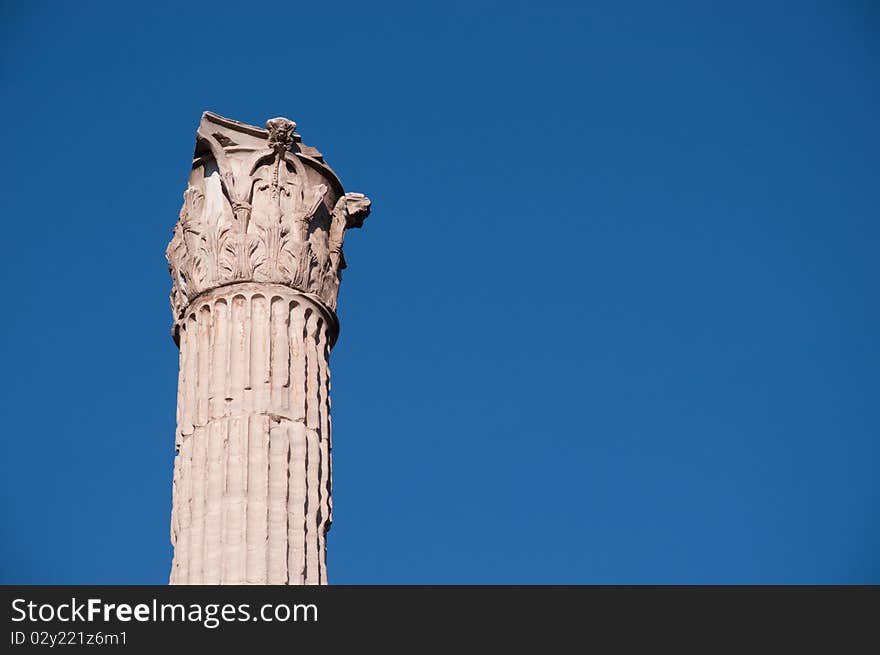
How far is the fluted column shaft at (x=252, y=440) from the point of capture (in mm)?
27922

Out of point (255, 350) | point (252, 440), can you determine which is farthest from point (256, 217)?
point (252, 440)

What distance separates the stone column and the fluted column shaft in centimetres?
2

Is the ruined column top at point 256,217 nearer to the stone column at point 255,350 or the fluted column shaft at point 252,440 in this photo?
the stone column at point 255,350

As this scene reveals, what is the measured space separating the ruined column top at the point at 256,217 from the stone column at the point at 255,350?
0.07 feet

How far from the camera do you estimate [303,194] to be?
31.1m

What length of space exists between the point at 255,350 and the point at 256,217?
7.60ft

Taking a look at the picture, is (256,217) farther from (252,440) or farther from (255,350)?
(252,440)

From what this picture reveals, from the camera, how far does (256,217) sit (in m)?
30.7

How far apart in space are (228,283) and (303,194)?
200 centimetres
